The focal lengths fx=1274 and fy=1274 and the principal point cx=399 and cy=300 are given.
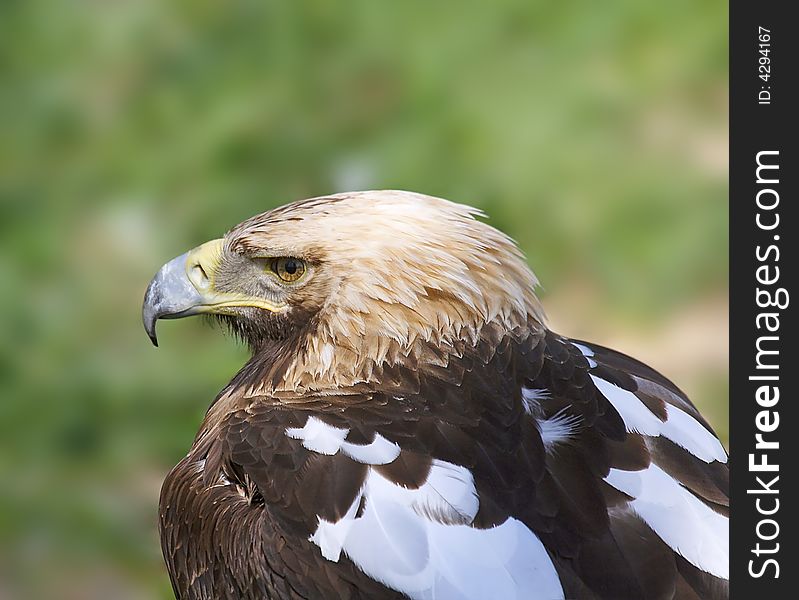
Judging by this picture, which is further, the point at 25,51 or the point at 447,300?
the point at 25,51

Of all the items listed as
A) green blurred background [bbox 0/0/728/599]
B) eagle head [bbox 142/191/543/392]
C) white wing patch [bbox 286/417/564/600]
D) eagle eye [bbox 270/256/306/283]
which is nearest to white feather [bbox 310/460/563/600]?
white wing patch [bbox 286/417/564/600]

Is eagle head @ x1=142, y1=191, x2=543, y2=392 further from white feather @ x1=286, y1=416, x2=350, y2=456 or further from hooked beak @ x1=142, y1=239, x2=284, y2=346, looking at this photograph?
white feather @ x1=286, y1=416, x2=350, y2=456

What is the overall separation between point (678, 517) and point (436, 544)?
21.3 inches

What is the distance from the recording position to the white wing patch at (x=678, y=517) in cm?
267

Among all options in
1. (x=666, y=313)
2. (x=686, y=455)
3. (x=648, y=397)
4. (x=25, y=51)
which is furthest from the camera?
(x=25, y=51)

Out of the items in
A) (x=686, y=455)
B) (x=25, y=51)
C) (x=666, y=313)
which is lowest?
(x=686, y=455)

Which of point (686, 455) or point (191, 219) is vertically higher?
point (191, 219)

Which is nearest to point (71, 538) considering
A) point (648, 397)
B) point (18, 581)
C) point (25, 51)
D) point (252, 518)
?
point (18, 581)

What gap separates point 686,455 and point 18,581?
2.21m

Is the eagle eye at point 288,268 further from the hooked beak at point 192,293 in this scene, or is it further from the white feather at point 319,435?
the white feather at point 319,435

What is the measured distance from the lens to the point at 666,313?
184 inches

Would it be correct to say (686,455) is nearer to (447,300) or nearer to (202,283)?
(447,300)

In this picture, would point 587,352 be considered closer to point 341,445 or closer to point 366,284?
point 366,284

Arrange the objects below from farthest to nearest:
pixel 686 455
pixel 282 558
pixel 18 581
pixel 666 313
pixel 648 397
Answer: pixel 666 313 < pixel 18 581 < pixel 648 397 < pixel 686 455 < pixel 282 558
